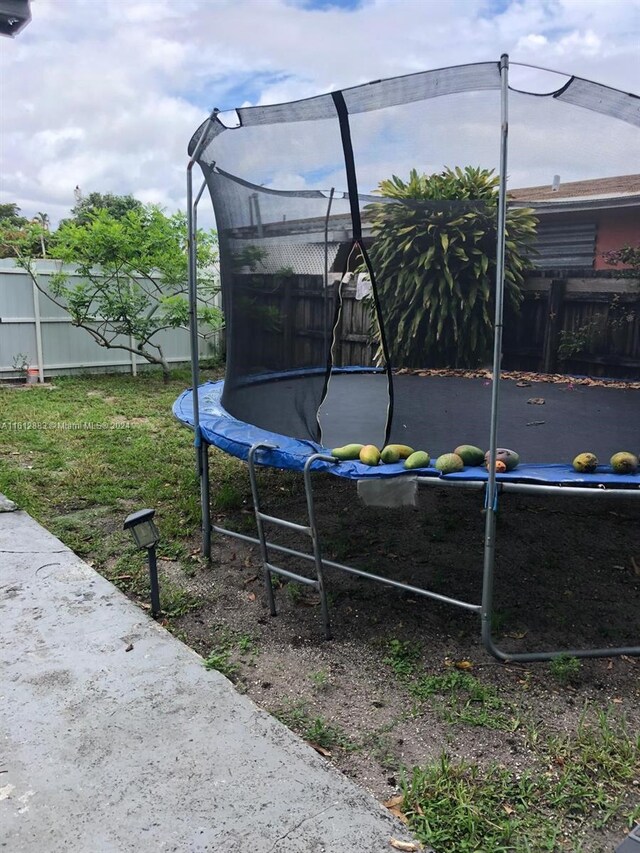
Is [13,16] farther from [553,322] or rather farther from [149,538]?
[553,322]

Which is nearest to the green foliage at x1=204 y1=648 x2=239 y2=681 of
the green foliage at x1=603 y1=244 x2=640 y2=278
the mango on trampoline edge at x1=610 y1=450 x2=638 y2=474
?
the mango on trampoline edge at x1=610 y1=450 x2=638 y2=474

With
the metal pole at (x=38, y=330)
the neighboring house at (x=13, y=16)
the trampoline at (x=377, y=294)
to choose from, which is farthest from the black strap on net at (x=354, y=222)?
the metal pole at (x=38, y=330)

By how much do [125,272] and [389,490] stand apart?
6274 millimetres

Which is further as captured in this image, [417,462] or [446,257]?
[446,257]

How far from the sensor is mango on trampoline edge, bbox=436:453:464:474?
2.16m

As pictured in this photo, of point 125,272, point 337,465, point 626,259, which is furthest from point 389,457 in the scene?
point 125,272

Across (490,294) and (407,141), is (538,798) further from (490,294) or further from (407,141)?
(407,141)

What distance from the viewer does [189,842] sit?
1.31m

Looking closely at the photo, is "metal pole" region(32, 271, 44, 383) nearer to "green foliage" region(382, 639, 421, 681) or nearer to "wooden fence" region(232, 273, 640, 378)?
"wooden fence" region(232, 273, 640, 378)

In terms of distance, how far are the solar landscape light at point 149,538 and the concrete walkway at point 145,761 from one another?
0.45 ft

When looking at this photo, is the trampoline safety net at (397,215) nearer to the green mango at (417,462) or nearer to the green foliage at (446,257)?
the green foliage at (446,257)

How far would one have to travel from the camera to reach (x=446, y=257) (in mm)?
2539

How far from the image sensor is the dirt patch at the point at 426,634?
1742 mm

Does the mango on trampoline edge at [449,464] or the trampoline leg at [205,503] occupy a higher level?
the mango on trampoline edge at [449,464]
